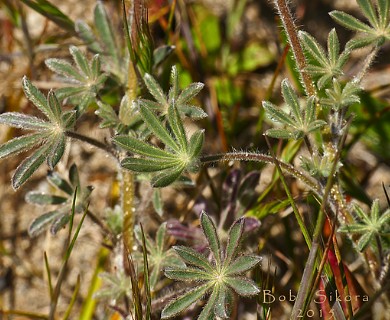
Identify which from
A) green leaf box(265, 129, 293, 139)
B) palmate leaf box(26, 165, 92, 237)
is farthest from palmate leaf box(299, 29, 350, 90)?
palmate leaf box(26, 165, 92, 237)

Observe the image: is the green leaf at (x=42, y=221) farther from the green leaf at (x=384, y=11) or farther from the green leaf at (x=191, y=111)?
the green leaf at (x=384, y=11)

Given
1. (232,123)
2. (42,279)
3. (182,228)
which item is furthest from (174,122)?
(42,279)

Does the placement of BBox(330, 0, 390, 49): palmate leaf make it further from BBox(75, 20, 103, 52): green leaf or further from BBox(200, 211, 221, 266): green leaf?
BBox(75, 20, 103, 52): green leaf

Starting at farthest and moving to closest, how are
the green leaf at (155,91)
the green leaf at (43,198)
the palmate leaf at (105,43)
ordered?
the palmate leaf at (105,43)
the green leaf at (43,198)
the green leaf at (155,91)

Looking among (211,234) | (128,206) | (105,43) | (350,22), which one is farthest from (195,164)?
(105,43)

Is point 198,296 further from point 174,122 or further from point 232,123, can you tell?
point 232,123

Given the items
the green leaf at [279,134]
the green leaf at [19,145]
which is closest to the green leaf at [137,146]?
the green leaf at [19,145]

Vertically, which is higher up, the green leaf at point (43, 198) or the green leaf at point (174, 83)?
the green leaf at point (174, 83)
